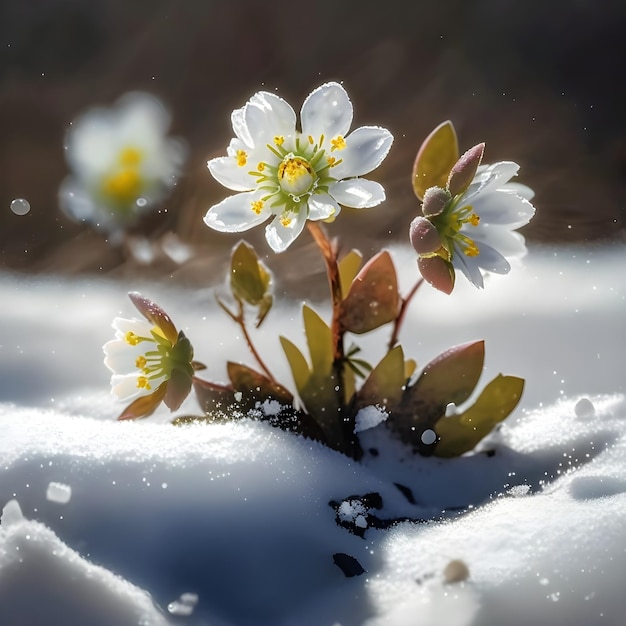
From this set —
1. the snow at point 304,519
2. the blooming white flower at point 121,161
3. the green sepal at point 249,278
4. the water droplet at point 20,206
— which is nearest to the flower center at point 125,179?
the blooming white flower at point 121,161

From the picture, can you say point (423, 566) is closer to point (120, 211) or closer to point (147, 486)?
point (147, 486)

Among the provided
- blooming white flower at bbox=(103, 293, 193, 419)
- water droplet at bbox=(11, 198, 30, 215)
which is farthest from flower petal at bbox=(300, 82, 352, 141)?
water droplet at bbox=(11, 198, 30, 215)

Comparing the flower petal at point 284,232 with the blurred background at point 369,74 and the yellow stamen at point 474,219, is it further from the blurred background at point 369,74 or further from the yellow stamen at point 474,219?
→ the blurred background at point 369,74

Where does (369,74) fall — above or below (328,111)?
above

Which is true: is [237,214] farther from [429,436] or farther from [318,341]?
[429,436]

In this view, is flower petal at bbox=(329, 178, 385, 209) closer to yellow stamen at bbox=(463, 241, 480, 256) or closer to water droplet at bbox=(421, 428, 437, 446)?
yellow stamen at bbox=(463, 241, 480, 256)

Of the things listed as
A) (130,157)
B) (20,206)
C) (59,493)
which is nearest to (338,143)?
(59,493)
